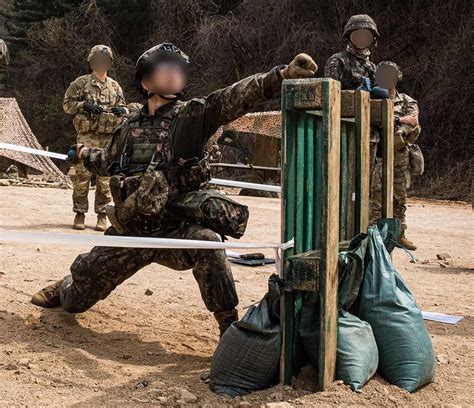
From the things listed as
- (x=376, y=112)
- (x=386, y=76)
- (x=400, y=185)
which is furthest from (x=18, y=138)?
(x=376, y=112)

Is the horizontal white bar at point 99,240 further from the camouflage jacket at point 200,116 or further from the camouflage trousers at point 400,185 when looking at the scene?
the camouflage trousers at point 400,185

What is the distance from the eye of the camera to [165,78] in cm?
454

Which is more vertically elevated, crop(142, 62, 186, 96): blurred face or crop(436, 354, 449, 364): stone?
crop(142, 62, 186, 96): blurred face

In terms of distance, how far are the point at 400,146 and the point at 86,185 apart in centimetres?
360

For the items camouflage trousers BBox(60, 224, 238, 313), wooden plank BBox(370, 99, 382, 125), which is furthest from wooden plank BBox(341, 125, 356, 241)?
camouflage trousers BBox(60, 224, 238, 313)

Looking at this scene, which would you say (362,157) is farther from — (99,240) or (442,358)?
(99,240)

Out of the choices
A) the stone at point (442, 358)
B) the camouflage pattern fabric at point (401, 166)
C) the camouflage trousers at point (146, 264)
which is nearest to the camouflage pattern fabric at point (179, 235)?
the camouflage trousers at point (146, 264)

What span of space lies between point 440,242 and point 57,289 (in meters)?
5.92

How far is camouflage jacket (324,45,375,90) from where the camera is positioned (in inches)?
278

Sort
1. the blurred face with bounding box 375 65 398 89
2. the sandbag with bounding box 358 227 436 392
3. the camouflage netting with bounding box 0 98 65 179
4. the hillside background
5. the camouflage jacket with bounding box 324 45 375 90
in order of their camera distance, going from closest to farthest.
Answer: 1. the sandbag with bounding box 358 227 436 392
2. the camouflage jacket with bounding box 324 45 375 90
3. the blurred face with bounding box 375 65 398 89
4. the camouflage netting with bounding box 0 98 65 179
5. the hillside background

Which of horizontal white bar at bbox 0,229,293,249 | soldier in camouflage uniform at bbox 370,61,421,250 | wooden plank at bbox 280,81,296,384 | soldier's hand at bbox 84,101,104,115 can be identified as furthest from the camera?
soldier's hand at bbox 84,101,104,115

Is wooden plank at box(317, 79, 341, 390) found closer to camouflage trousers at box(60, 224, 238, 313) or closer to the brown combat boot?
camouflage trousers at box(60, 224, 238, 313)

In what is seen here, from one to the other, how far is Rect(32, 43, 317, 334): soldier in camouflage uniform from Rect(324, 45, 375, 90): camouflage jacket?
8.89 ft

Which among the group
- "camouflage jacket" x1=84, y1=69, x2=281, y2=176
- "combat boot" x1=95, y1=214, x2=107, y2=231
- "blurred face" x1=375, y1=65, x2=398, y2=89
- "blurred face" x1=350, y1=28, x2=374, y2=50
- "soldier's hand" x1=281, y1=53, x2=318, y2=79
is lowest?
"combat boot" x1=95, y1=214, x2=107, y2=231
